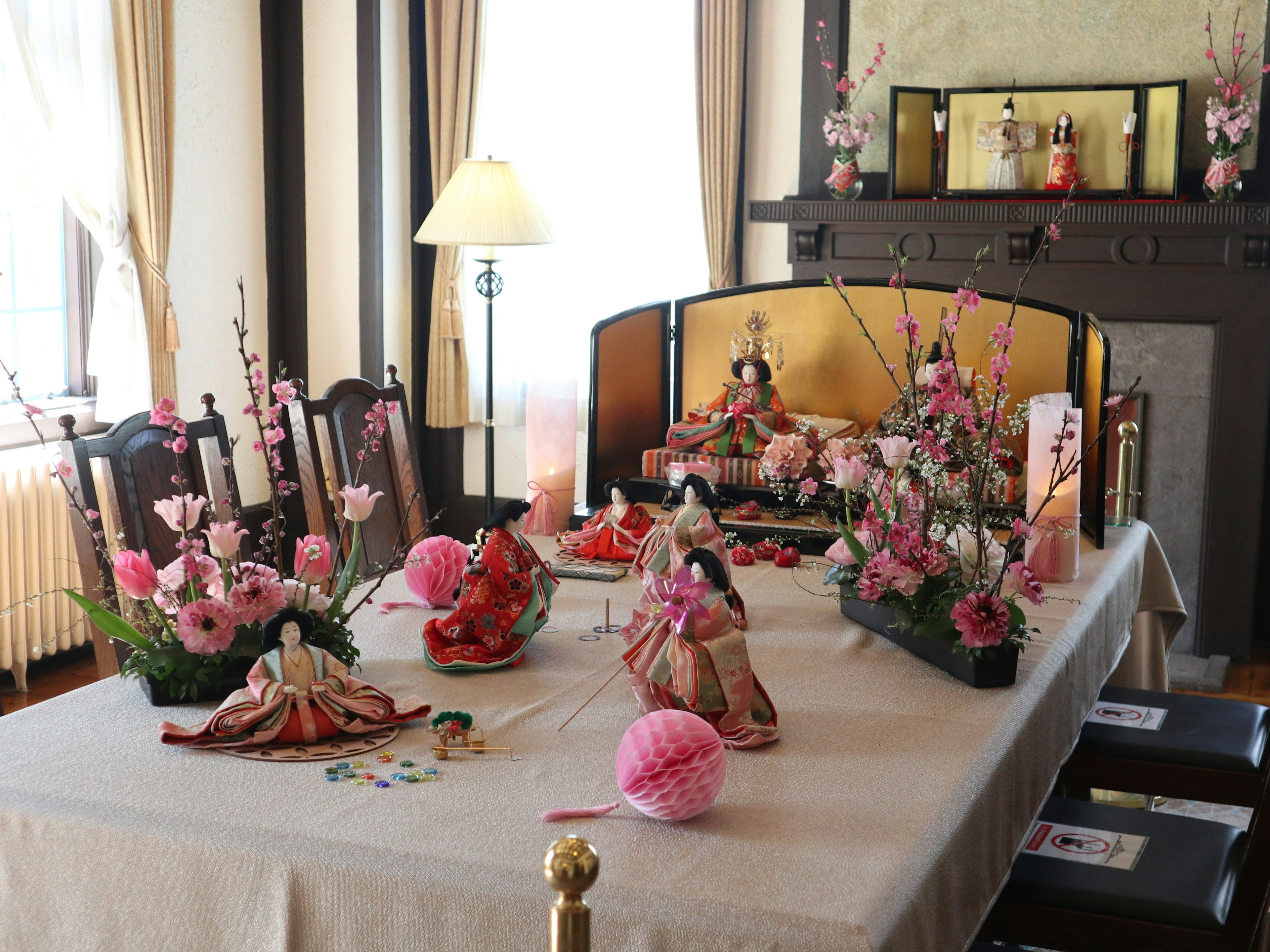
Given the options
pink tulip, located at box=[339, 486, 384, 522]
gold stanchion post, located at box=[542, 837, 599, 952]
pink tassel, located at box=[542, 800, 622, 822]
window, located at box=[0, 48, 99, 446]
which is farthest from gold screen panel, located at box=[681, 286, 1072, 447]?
gold stanchion post, located at box=[542, 837, 599, 952]

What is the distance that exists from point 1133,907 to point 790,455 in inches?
52.7

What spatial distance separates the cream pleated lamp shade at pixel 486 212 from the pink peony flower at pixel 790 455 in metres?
1.09

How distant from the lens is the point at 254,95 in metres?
4.80

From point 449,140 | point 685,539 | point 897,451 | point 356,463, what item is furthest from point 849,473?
point 449,140

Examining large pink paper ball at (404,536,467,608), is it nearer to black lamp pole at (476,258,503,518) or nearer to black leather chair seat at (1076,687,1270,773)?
black leather chair seat at (1076,687,1270,773)

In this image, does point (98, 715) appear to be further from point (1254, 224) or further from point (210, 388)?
point (1254, 224)

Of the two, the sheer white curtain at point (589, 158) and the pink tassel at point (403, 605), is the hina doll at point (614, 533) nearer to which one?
the pink tassel at point (403, 605)

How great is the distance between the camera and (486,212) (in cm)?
349

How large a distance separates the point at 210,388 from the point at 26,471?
3.24 ft

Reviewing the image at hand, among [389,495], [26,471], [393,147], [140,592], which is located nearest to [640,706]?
[140,592]

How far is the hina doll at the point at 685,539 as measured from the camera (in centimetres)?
199

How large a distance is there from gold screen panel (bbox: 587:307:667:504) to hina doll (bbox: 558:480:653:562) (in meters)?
0.48

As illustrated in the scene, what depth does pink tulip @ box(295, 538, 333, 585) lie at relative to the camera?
5.49ft

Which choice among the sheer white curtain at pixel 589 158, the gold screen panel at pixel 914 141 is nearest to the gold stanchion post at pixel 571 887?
the gold screen panel at pixel 914 141
